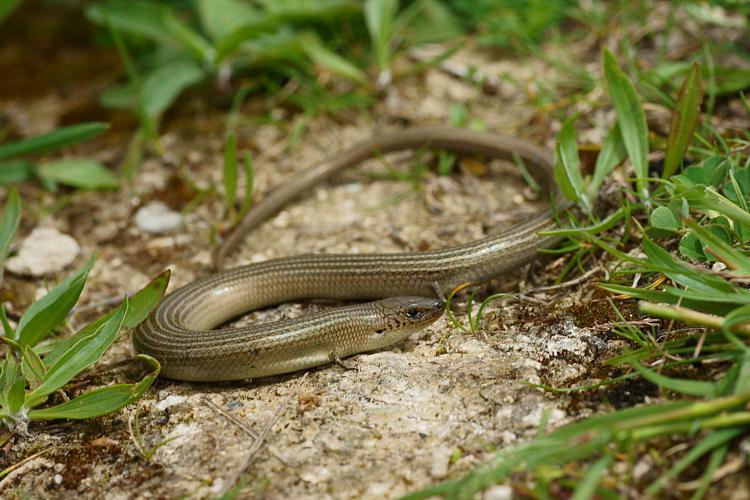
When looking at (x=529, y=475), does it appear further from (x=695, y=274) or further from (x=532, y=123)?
(x=532, y=123)

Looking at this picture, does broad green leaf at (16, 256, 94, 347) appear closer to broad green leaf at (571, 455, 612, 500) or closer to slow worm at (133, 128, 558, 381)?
slow worm at (133, 128, 558, 381)

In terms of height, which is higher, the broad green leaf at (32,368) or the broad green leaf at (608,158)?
the broad green leaf at (608,158)

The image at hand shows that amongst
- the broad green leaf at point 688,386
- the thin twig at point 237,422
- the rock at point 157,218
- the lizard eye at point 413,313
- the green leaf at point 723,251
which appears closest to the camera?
the broad green leaf at point 688,386

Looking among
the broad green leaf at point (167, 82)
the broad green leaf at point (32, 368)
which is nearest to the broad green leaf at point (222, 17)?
the broad green leaf at point (167, 82)

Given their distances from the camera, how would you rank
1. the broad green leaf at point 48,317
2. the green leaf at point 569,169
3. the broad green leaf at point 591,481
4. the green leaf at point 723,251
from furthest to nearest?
1. the green leaf at point 569,169
2. the broad green leaf at point 48,317
3. the green leaf at point 723,251
4. the broad green leaf at point 591,481

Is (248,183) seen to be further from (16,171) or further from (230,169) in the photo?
(16,171)

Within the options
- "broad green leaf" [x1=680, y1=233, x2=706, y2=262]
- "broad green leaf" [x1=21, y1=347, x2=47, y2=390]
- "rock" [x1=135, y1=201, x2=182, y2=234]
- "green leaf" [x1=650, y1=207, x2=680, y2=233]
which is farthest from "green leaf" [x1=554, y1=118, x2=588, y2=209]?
"broad green leaf" [x1=21, y1=347, x2=47, y2=390]

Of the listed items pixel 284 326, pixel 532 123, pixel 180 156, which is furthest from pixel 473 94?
pixel 284 326

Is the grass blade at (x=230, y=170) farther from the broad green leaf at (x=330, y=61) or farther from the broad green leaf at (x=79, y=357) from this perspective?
the broad green leaf at (x=79, y=357)

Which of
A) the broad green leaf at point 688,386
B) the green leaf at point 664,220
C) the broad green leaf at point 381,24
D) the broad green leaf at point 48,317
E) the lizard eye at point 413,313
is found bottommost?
the lizard eye at point 413,313
